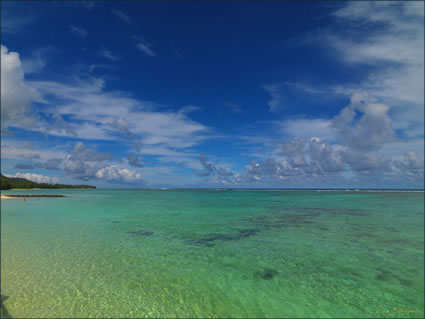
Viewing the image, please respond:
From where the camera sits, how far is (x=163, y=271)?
1173cm

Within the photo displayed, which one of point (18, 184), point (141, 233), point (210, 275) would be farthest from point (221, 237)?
point (18, 184)

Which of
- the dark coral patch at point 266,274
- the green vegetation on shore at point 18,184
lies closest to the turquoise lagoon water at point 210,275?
the dark coral patch at point 266,274

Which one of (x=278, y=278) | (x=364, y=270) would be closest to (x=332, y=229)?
(x=364, y=270)

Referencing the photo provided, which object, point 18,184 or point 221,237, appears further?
point 18,184

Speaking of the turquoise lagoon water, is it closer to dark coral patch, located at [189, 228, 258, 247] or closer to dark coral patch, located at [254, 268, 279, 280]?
dark coral patch, located at [254, 268, 279, 280]

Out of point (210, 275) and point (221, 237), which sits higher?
point (210, 275)

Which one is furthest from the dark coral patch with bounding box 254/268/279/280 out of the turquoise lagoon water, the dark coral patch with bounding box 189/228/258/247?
the dark coral patch with bounding box 189/228/258/247

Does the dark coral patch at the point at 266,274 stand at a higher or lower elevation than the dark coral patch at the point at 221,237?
higher

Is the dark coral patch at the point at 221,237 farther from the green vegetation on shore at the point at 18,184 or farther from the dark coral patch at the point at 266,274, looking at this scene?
the green vegetation on shore at the point at 18,184

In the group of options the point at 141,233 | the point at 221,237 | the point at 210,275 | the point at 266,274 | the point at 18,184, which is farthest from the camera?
the point at 18,184

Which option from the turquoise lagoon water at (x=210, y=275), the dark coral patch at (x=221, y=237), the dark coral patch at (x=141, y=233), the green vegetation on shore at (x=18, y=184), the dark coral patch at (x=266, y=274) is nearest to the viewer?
the turquoise lagoon water at (x=210, y=275)

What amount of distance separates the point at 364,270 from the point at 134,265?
12236mm

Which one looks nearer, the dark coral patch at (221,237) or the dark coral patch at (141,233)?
the dark coral patch at (221,237)

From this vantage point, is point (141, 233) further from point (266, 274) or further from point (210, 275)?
point (266, 274)
